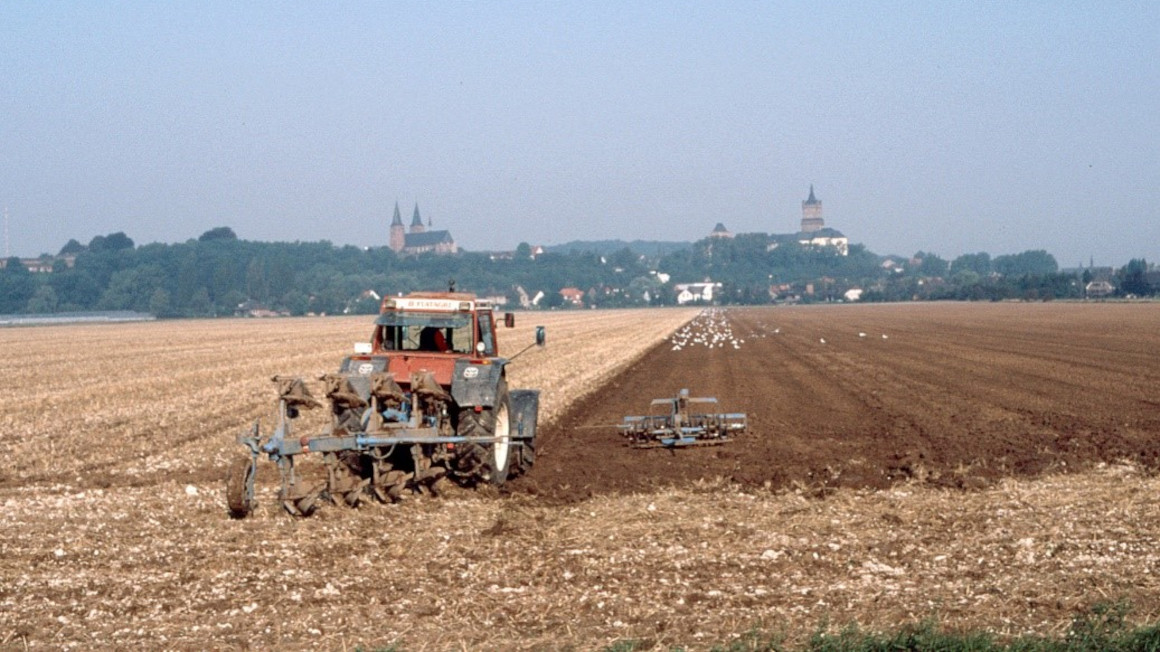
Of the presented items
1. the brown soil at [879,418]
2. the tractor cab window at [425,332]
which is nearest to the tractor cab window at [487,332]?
the tractor cab window at [425,332]

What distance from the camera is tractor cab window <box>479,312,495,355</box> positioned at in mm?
13781

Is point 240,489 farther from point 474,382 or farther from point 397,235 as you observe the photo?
point 397,235

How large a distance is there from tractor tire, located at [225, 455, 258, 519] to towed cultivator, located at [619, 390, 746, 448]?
20.5ft

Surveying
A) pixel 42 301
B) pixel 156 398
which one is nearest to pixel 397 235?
pixel 42 301

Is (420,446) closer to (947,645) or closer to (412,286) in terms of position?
(947,645)

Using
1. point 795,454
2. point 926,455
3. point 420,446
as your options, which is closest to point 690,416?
point 795,454

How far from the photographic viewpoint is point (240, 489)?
1051 cm

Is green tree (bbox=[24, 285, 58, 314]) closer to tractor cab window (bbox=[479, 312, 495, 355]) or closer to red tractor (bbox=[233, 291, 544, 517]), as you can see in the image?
tractor cab window (bbox=[479, 312, 495, 355])

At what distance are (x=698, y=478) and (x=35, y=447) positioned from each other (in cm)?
929

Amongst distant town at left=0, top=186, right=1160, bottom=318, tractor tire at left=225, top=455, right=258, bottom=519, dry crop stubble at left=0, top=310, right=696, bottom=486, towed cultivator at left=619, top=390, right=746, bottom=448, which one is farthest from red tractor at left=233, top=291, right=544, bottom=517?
distant town at left=0, top=186, right=1160, bottom=318

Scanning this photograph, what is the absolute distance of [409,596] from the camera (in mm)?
8281

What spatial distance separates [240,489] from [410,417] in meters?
2.07

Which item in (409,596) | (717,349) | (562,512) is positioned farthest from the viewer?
(717,349)

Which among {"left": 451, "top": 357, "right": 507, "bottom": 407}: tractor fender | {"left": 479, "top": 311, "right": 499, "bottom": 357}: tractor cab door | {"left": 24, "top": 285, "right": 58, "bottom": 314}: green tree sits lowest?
{"left": 24, "top": 285, "right": 58, "bottom": 314}: green tree
